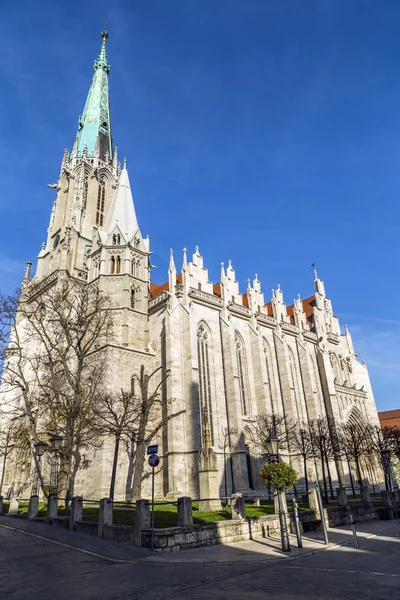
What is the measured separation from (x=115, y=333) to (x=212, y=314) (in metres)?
8.97

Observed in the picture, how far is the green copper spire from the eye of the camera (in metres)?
49.2

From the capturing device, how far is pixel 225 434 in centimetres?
3058

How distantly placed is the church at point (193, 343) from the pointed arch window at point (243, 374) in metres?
0.10

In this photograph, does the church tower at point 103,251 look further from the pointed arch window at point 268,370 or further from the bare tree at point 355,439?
the bare tree at point 355,439

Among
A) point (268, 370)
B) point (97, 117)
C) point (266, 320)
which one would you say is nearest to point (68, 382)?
point (268, 370)

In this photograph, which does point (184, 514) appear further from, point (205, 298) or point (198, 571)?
point (205, 298)

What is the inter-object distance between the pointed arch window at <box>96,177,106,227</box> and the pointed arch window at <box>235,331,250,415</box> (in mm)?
19569

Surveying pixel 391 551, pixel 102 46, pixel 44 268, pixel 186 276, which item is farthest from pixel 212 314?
pixel 102 46

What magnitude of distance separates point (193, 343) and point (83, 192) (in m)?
22.9

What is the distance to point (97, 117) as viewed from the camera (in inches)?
2050

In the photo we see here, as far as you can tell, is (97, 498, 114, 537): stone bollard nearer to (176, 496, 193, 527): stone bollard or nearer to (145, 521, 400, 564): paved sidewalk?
(176, 496, 193, 527): stone bollard

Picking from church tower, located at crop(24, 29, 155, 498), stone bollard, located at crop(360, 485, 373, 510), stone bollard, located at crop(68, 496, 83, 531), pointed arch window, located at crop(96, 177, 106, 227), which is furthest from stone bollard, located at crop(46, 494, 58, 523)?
pointed arch window, located at crop(96, 177, 106, 227)

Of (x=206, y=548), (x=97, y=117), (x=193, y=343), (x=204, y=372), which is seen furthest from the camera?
(x=97, y=117)

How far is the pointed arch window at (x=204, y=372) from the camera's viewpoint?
1207 inches
